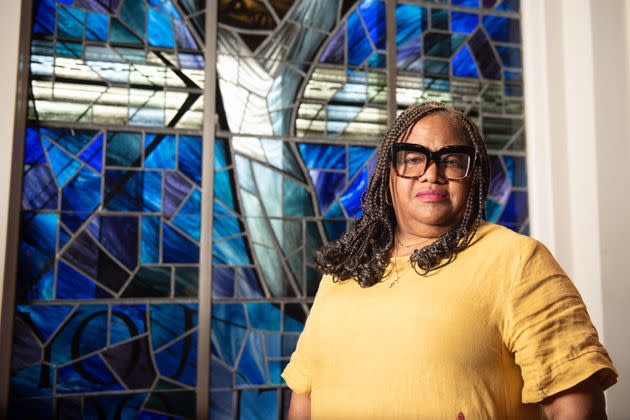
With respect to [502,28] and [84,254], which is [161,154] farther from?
[502,28]

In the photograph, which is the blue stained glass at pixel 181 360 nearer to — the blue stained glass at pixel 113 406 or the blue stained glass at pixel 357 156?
the blue stained glass at pixel 113 406

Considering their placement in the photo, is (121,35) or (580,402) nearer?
(580,402)

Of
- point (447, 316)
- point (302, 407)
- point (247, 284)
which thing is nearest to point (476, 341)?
point (447, 316)

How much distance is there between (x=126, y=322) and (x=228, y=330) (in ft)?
1.55

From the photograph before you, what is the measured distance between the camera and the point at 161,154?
283 cm

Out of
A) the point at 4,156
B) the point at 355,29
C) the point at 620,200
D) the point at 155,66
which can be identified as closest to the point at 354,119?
the point at 355,29

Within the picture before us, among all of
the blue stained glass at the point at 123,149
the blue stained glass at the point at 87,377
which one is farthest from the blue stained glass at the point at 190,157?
the blue stained glass at the point at 87,377

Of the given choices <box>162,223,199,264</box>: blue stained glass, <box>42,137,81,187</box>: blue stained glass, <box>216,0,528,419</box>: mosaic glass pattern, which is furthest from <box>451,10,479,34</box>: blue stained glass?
<box>42,137,81,187</box>: blue stained glass

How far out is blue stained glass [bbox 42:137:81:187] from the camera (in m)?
2.69

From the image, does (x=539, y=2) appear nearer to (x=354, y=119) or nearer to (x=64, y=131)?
(x=354, y=119)

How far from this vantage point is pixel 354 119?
309 cm

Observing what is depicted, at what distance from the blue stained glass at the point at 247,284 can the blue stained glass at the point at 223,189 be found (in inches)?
12.6

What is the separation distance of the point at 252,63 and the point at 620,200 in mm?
1898

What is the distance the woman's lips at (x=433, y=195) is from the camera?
3.28 ft
